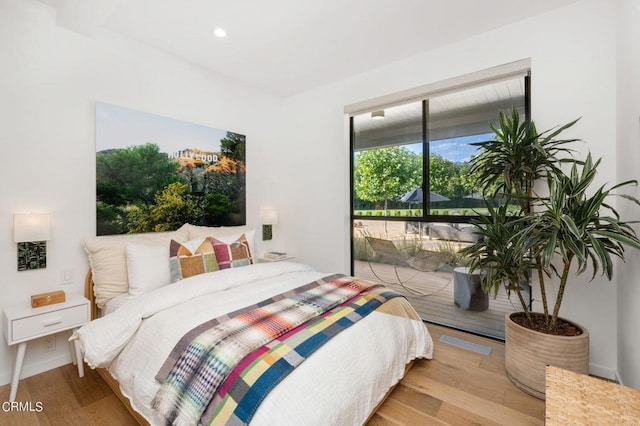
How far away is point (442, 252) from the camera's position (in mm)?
2945

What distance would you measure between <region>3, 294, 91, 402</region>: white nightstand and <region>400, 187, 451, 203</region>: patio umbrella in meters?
2.95

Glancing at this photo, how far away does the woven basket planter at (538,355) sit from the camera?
1774 mm

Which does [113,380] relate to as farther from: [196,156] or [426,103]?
[426,103]

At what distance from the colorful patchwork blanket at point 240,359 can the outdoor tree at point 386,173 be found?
177 centimetres

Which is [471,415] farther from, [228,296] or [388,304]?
[228,296]

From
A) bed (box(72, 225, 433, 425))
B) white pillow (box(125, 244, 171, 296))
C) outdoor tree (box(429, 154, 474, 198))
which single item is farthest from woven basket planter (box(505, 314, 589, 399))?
white pillow (box(125, 244, 171, 296))

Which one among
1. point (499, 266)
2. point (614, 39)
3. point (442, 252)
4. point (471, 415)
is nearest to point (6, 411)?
point (471, 415)

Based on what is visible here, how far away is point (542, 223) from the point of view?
5.62 feet

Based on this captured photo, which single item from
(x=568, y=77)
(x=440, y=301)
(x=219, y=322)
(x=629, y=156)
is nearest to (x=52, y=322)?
(x=219, y=322)

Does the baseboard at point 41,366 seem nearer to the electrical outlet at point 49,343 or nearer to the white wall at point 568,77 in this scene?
the electrical outlet at point 49,343

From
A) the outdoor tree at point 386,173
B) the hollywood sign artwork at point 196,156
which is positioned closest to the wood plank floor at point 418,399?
the outdoor tree at point 386,173

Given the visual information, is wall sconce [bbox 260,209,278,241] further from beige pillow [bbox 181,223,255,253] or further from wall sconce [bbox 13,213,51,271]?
wall sconce [bbox 13,213,51,271]

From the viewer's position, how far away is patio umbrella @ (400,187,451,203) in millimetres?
2923

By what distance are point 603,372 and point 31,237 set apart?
4202mm
